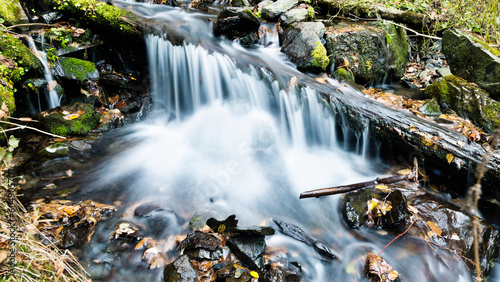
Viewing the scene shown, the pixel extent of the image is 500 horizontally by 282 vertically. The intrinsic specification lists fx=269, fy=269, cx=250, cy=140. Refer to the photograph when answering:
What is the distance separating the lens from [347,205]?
13.0 ft

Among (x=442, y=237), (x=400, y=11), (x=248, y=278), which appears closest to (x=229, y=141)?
(x=248, y=278)

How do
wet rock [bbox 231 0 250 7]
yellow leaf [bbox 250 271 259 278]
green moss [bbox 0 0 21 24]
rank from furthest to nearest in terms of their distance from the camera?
1. wet rock [bbox 231 0 250 7]
2. green moss [bbox 0 0 21 24]
3. yellow leaf [bbox 250 271 259 278]

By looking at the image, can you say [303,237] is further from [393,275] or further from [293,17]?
[293,17]

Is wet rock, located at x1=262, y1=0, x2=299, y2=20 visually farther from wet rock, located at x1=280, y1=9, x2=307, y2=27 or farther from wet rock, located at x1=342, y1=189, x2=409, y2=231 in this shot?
wet rock, located at x1=342, y1=189, x2=409, y2=231

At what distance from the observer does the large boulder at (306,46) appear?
6.79 meters

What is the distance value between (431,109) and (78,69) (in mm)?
7438

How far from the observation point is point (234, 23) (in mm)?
7227

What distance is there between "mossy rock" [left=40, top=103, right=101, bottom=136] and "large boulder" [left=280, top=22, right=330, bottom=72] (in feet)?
16.0

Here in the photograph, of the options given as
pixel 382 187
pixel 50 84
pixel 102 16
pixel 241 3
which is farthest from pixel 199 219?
pixel 241 3

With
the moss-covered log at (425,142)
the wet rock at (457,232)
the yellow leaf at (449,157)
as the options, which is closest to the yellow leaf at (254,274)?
the wet rock at (457,232)

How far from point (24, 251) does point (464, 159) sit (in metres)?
5.54

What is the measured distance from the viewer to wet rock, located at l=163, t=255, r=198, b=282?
2.76 m

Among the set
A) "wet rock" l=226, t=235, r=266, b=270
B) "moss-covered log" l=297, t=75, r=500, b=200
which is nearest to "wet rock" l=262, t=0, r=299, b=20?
"moss-covered log" l=297, t=75, r=500, b=200

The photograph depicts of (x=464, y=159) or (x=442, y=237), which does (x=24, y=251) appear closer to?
(x=442, y=237)
